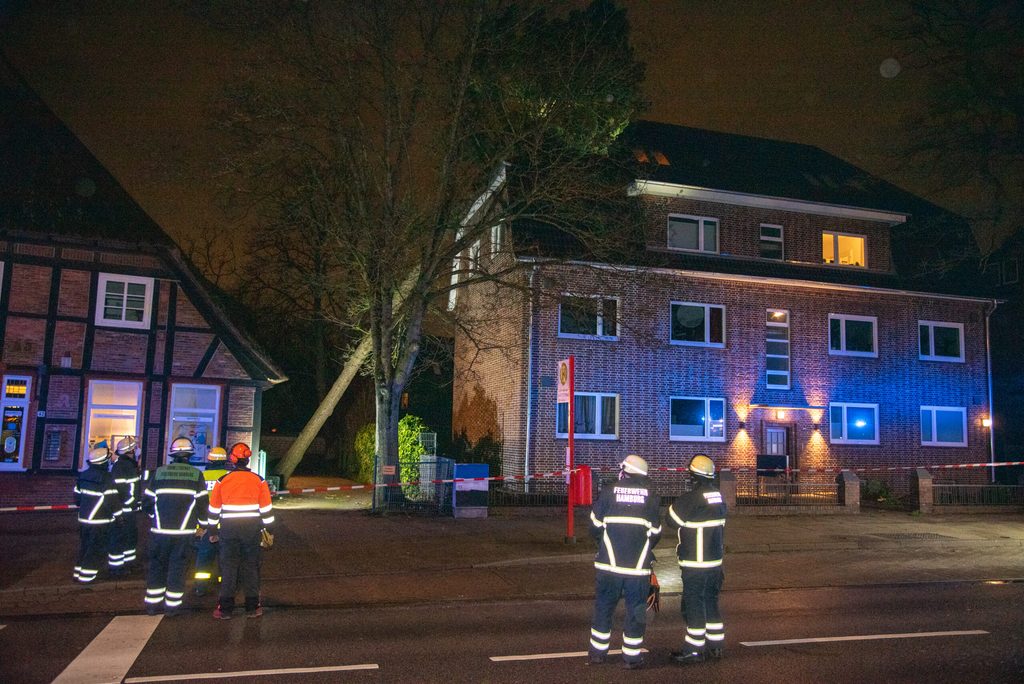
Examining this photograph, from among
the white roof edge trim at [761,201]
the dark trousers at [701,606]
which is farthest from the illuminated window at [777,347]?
the dark trousers at [701,606]

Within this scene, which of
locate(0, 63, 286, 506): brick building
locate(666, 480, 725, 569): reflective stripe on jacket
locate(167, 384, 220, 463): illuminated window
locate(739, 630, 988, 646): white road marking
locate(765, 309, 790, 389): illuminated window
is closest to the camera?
locate(666, 480, 725, 569): reflective stripe on jacket

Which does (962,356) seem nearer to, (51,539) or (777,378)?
(777,378)

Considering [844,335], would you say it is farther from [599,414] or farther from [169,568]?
[169,568]

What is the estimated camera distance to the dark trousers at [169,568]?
893 cm

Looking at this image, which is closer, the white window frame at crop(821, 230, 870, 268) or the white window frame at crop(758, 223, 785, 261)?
the white window frame at crop(758, 223, 785, 261)

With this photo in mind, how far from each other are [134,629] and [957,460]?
975 inches

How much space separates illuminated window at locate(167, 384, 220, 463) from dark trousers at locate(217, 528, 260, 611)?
11730 millimetres

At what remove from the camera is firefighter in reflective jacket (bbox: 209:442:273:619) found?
8.75m

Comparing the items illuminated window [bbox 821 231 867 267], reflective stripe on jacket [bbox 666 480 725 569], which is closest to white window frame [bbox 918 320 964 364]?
illuminated window [bbox 821 231 867 267]

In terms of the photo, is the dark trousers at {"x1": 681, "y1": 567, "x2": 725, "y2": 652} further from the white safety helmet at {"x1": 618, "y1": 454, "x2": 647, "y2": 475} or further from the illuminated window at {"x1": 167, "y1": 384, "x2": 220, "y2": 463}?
the illuminated window at {"x1": 167, "y1": 384, "x2": 220, "y2": 463}

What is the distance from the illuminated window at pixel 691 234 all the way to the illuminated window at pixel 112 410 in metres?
15.2

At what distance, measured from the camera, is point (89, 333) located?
61.3 feet

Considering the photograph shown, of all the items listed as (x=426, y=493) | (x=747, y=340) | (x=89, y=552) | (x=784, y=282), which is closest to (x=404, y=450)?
(x=426, y=493)

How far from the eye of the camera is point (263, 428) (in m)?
44.0
